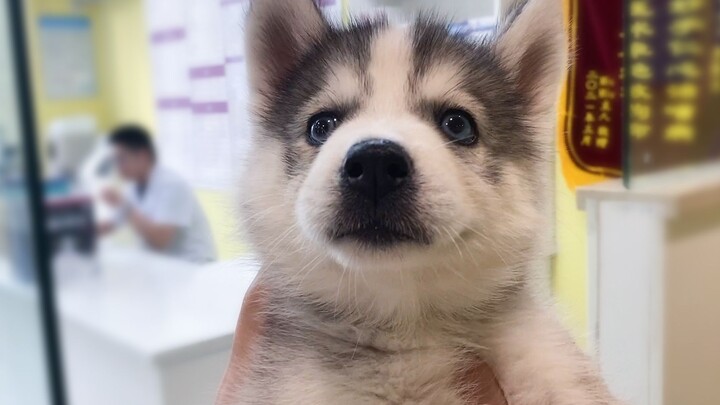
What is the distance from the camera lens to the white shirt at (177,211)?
95 cm

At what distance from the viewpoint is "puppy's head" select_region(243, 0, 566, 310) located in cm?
71

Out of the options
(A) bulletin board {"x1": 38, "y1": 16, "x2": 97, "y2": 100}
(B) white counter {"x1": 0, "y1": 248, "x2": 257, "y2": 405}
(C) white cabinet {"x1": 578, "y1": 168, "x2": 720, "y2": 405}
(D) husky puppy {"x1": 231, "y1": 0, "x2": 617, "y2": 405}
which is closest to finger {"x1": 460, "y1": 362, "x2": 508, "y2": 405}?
(D) husky puppy {"x1": 231, "y1": 0, "x2": 617, "y2": 405}

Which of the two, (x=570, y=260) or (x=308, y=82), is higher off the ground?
(x=308, y=82)

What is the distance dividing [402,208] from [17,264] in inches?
28.0

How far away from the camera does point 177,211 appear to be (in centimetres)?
99

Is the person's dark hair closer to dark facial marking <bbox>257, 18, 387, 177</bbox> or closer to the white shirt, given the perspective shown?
the white shirt

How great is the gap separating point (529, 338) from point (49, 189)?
0.72 m

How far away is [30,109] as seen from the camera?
0.98 meters

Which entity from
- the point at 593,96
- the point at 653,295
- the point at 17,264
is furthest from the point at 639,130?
the point at 17,264

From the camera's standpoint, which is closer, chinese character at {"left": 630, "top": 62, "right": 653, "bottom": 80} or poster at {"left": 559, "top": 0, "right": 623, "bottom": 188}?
chinese character at {"left": 630, "top": 62, "right": 653, "bottom": 80}

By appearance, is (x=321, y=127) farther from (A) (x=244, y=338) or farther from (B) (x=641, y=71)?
(B) (x=641, y=71)

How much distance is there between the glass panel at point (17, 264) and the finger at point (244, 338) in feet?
1.17

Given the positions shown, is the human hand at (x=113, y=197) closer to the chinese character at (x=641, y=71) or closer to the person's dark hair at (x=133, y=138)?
the person's dark hair at (x=133, y=138)

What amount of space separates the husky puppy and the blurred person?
0.43 feet
